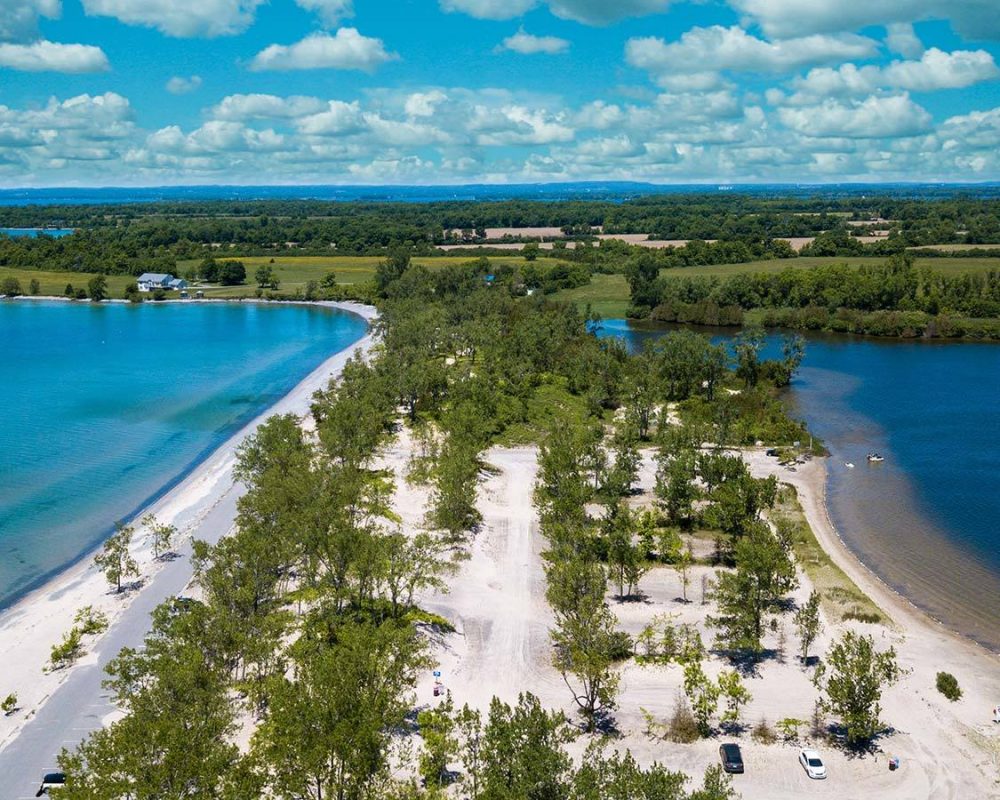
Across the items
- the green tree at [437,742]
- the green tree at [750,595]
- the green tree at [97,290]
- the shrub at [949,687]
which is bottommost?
the shrub at [949,687]

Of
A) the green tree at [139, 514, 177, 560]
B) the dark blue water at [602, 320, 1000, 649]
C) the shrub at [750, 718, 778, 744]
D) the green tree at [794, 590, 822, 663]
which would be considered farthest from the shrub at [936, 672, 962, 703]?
the green tree at [139, 514, 177, 560]

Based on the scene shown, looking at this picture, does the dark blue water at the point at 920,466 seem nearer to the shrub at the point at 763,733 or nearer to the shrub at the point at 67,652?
the shrub at the point at 763,733

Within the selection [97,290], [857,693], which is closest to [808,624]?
[857,693]

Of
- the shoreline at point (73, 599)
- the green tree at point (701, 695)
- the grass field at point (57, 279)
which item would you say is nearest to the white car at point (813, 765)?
the green tree at point (701, 695)

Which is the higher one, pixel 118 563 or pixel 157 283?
pixel 157 283

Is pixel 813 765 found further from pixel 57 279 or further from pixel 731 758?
pixel 57 279
